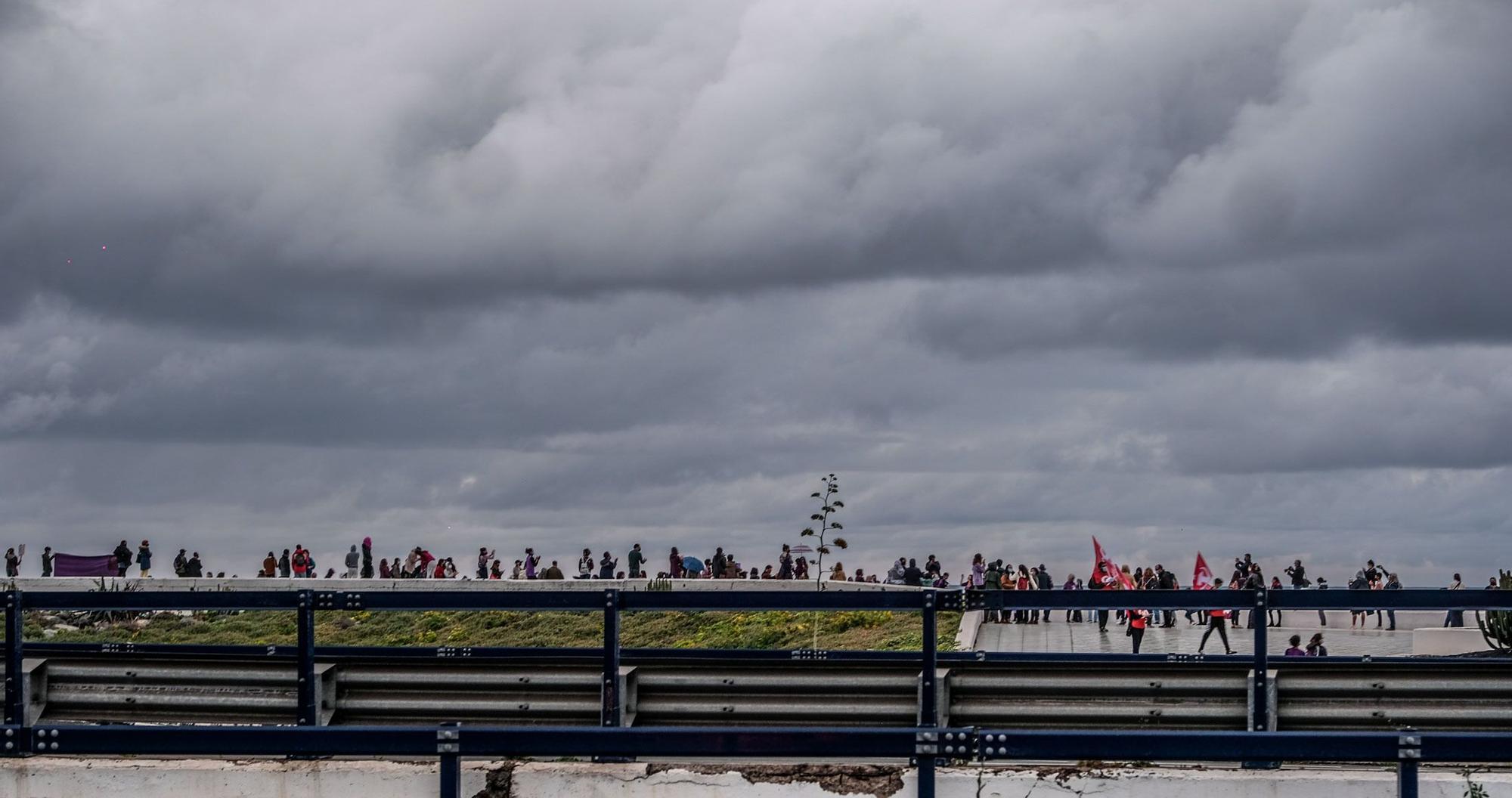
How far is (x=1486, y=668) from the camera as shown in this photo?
37.4 feet

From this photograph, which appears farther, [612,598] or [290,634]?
[290,634]

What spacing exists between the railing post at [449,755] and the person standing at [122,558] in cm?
5376

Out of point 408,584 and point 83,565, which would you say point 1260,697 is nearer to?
point 408,584

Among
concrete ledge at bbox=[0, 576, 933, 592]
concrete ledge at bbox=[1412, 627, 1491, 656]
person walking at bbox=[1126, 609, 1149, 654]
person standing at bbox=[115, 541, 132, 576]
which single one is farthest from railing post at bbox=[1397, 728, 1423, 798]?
person standing at bbox=[115, 541, 132, 576]

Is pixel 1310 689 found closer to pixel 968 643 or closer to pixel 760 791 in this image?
pixel 760 791

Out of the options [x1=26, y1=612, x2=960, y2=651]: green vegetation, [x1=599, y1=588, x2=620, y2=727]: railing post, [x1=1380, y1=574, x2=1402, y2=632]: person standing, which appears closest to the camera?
[x1=599, y1=588, x2=620, y2=727]: railing post

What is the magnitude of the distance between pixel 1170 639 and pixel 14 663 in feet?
105

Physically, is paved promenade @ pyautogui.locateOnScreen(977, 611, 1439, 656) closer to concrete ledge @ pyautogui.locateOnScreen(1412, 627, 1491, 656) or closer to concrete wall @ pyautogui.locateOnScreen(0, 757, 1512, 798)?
concrete ledge @ pyautogui.locateOnScreen(1412, 627, 1491, 656)

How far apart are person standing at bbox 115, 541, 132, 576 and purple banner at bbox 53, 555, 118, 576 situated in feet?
0.49

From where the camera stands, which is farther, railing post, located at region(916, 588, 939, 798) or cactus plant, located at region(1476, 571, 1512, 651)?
cactus plant, located at region(1476, 571, 1512, 651)

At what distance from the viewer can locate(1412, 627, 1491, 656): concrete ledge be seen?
117 feet

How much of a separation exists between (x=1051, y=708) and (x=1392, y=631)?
36.3 meters

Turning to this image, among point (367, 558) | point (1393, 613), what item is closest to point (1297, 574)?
point (1393, 613)

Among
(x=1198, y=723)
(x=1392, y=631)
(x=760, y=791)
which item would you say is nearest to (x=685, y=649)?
(x=760, y=791)
